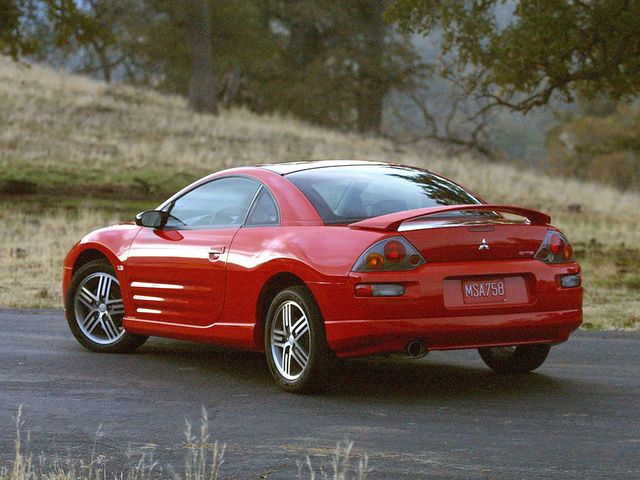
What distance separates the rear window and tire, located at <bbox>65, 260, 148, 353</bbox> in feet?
6.90

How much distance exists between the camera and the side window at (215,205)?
9.14 m

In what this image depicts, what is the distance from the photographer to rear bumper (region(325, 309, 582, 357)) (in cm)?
787

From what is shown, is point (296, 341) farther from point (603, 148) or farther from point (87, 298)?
point (603, 148)

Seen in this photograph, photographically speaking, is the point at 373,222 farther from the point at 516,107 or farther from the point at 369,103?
the point at 369,103

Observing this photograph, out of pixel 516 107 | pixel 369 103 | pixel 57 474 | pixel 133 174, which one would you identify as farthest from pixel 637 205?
pixel 57 474

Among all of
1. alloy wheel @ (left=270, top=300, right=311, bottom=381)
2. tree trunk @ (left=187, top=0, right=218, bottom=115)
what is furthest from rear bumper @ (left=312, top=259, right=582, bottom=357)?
tree trunk @ (left=187, top=0, right=218, bottom=115)

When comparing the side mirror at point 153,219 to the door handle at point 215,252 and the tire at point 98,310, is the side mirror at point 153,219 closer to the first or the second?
the tire at point 98,310

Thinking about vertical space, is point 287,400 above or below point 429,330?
below

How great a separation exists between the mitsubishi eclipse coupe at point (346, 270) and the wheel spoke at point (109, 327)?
0.55 metres

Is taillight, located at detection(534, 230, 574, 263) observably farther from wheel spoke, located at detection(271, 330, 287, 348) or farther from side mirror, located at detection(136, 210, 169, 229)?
side mirror, located at detection(136, 210, 169, 229)

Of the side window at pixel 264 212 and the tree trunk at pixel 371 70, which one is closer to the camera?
the side window at pixel 264 212

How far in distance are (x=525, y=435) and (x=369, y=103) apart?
47227mm

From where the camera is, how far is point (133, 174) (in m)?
30.1

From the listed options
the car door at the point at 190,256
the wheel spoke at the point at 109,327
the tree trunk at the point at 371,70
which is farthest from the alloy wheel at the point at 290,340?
the tree trunk at the point at 371,70
